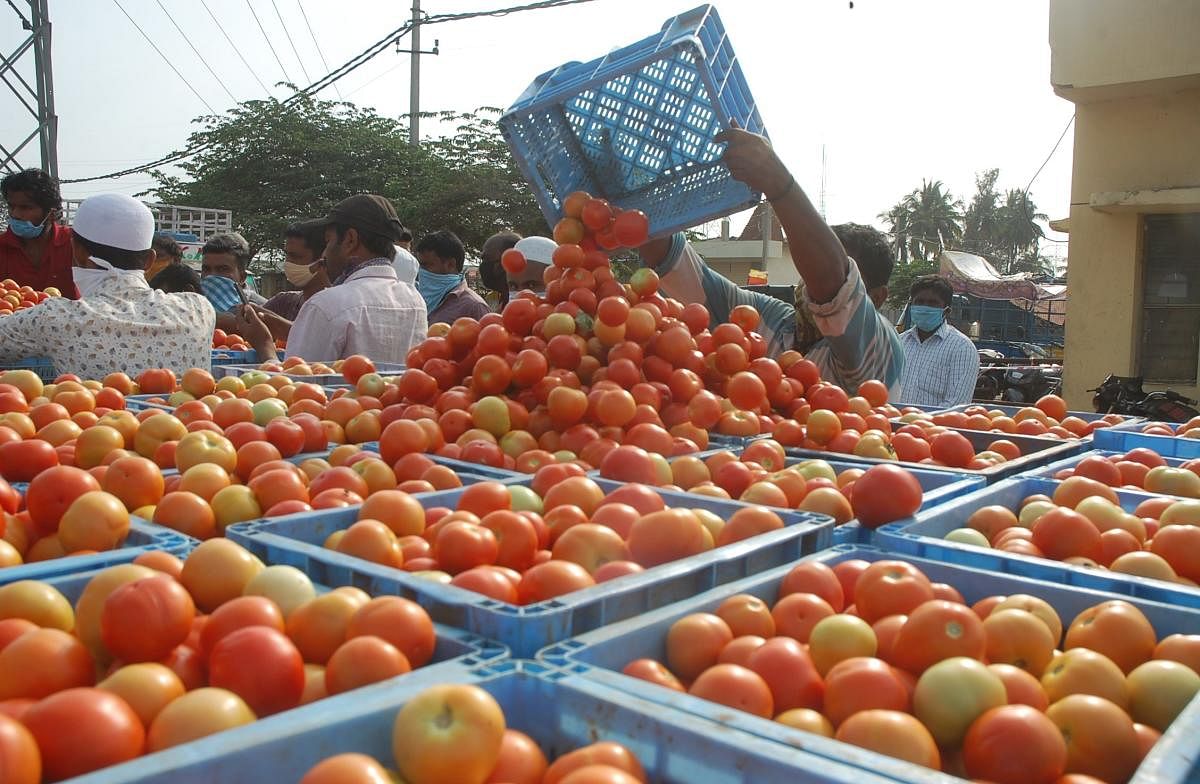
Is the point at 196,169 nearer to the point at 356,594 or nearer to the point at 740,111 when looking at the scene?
the point at 740,111

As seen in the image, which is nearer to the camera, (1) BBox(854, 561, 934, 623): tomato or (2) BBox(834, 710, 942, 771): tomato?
(2) BBox(834, 710, 942, 771): tomato

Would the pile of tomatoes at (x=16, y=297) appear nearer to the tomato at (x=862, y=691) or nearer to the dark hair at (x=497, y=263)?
the dark hair at (x=497, y=263)

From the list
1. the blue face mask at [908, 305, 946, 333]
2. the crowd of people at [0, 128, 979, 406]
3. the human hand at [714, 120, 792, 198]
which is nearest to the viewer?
the human hand at [714, 120, 792, 198]

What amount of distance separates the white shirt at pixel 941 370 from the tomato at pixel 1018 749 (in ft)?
18.1

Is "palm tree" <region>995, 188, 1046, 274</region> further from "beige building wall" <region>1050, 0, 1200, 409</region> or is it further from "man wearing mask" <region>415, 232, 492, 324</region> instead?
"man wearing mask" <region>415, 232, 492, 324</region>

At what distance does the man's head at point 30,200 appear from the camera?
644 cm

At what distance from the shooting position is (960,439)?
305cm

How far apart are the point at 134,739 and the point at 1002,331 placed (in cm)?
3484

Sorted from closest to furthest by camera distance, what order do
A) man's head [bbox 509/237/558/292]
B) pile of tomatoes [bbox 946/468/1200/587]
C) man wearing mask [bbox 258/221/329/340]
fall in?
1. pile of tomatoes [bbox 946/468/1200/587]
2. man's head [bbox 509/237/558/292]
3. man wearing mask [bbox 258/221/329/340]

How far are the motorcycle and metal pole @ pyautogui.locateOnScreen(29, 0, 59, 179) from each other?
1566 cm

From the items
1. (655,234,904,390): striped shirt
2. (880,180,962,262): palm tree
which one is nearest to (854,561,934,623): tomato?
(655,234,904,390): striped shirt

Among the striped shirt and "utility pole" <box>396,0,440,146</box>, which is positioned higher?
"utility pole" <box>396,0,440,146</box>

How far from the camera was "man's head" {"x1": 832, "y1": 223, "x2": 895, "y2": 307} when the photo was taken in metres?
4.54

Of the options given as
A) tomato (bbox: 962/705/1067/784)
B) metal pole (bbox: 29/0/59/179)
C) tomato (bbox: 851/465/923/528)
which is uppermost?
metal pole (bbox: 29/0/59/179)
